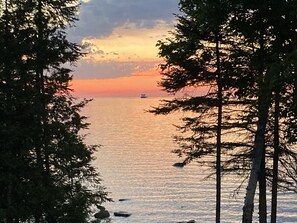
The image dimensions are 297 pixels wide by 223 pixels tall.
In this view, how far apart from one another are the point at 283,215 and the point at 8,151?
37.7m

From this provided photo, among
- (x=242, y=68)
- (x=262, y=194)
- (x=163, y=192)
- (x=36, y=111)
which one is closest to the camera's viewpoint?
(x=242, y=68)

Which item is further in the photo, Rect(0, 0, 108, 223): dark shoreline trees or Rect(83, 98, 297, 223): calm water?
Rect(83, 98, 297, 223): calm water

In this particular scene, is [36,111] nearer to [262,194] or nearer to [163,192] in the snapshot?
[262,194]

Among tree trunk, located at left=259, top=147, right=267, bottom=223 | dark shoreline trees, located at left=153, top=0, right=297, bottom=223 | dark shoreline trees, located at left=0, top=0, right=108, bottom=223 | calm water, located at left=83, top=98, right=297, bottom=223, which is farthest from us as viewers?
calm water, located at left=83, top=98, right=297, bottom=223

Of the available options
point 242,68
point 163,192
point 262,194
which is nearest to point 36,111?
point 242,68

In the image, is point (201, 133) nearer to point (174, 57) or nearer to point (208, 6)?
point (174, 57)

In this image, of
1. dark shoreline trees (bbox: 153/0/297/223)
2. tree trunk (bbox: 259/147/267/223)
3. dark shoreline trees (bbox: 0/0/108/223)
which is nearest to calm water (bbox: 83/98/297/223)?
Answer: tree trunk (bbox: 259/147/267/223)

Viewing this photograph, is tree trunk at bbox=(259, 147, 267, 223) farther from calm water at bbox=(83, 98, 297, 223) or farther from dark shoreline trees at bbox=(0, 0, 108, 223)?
calm water at bbox=(83, 98, 297, 223)

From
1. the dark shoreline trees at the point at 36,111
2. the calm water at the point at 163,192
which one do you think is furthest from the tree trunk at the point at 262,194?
the calm water at the point at 163,192

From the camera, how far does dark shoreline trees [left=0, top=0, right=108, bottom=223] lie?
Result: 14453 millimetres

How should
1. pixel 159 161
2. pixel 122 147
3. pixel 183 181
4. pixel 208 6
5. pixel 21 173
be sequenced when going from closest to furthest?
pixel 208 6 < pixel 21 173 < pixel 183 181 < pixel 159 161 < pixel 122 147

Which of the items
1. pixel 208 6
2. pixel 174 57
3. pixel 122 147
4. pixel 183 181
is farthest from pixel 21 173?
pixel 122 147

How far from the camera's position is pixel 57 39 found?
51.5 feet

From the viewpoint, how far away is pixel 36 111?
14547 millimetres
